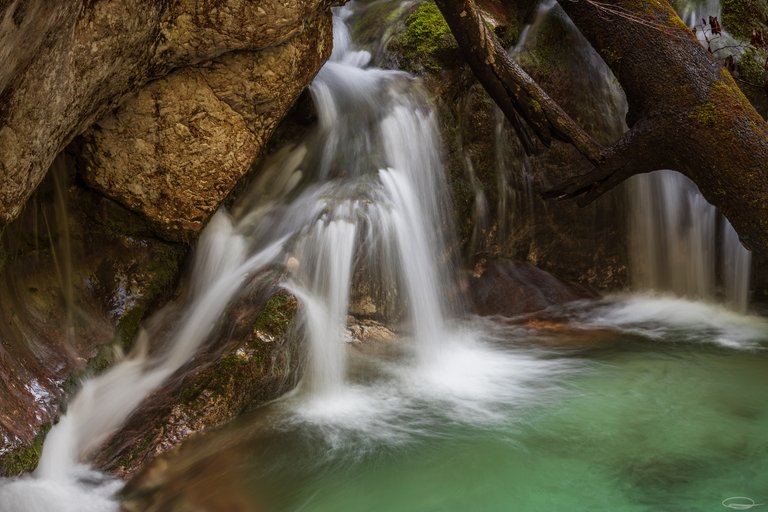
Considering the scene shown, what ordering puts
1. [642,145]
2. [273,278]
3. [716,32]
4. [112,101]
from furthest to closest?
[716,32] < [642,145] < [273,278] < [112,101]

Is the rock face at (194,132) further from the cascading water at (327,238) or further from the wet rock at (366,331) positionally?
the wet rock at (366,331)

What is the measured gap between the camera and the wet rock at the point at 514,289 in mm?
6473

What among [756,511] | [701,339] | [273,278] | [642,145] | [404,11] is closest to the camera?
[756,511]

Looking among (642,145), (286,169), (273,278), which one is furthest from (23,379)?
(642,145)

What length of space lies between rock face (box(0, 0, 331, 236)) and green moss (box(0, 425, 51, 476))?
4.13 feet

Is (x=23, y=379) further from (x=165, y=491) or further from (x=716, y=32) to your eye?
(x=716, y=32)

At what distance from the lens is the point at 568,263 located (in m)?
7.02

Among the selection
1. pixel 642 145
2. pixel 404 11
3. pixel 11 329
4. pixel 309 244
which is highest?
pixel 404 11

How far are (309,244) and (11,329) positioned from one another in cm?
207

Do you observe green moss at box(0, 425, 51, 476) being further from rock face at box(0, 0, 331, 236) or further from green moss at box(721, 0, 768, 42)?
green moss at box(721, 0, 768, 42)

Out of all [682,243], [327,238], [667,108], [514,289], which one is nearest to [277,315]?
[327,238]

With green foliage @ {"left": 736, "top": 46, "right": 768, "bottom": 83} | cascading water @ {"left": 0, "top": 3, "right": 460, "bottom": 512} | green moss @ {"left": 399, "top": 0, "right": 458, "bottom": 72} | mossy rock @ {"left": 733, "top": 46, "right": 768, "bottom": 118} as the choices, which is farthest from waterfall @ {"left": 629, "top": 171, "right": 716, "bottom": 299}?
green moss @ {"left": 399, "top": 0, "right": 458, "bottom": 72}

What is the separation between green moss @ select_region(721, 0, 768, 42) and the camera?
23.7ft

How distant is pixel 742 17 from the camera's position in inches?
287
